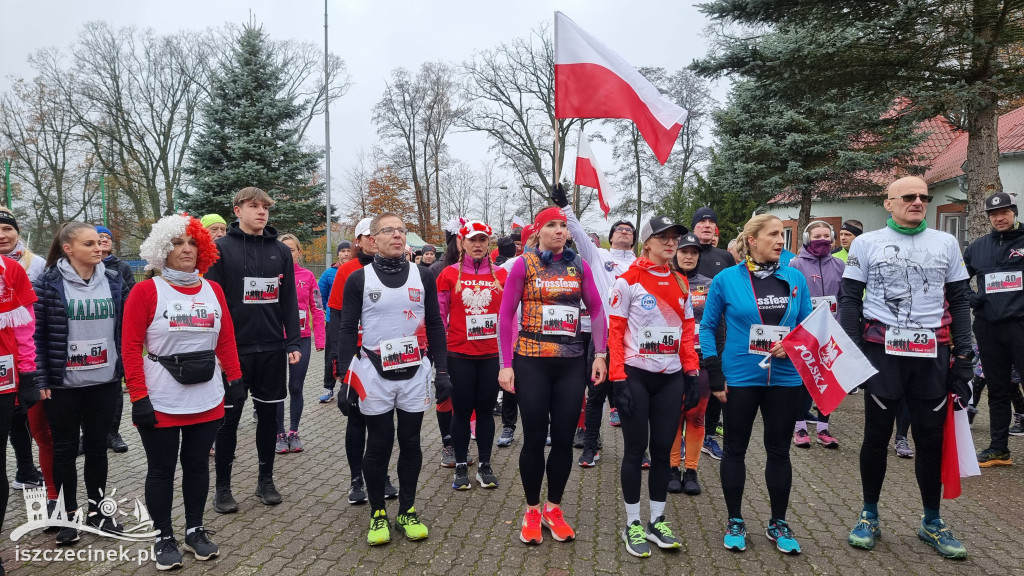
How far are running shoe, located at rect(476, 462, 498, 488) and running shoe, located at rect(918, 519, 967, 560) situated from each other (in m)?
2.95

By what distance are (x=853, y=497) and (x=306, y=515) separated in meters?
4.15

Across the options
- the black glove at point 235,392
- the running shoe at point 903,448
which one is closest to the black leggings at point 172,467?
the black glove at point 235,392

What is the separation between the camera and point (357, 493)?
14.4ft

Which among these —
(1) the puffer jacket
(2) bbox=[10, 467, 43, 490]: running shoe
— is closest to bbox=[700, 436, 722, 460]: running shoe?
(1) the puffer jacket

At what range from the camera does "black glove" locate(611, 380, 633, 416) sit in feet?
11.5

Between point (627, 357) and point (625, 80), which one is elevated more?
point (625, 80)

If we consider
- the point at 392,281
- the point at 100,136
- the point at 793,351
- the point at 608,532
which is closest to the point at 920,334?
the point at 793,351

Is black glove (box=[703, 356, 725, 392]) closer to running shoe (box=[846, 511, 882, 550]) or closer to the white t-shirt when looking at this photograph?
the white t-shirt

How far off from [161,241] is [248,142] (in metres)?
17.8

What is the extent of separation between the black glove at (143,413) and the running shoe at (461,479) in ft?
7.51

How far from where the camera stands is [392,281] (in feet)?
12.3

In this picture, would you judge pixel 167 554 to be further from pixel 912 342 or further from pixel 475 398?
pixel 912 342

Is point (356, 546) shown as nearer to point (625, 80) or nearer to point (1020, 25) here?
point (625, 80)

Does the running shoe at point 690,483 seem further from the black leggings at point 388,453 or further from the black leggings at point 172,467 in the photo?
the black leggings at point 172,467
